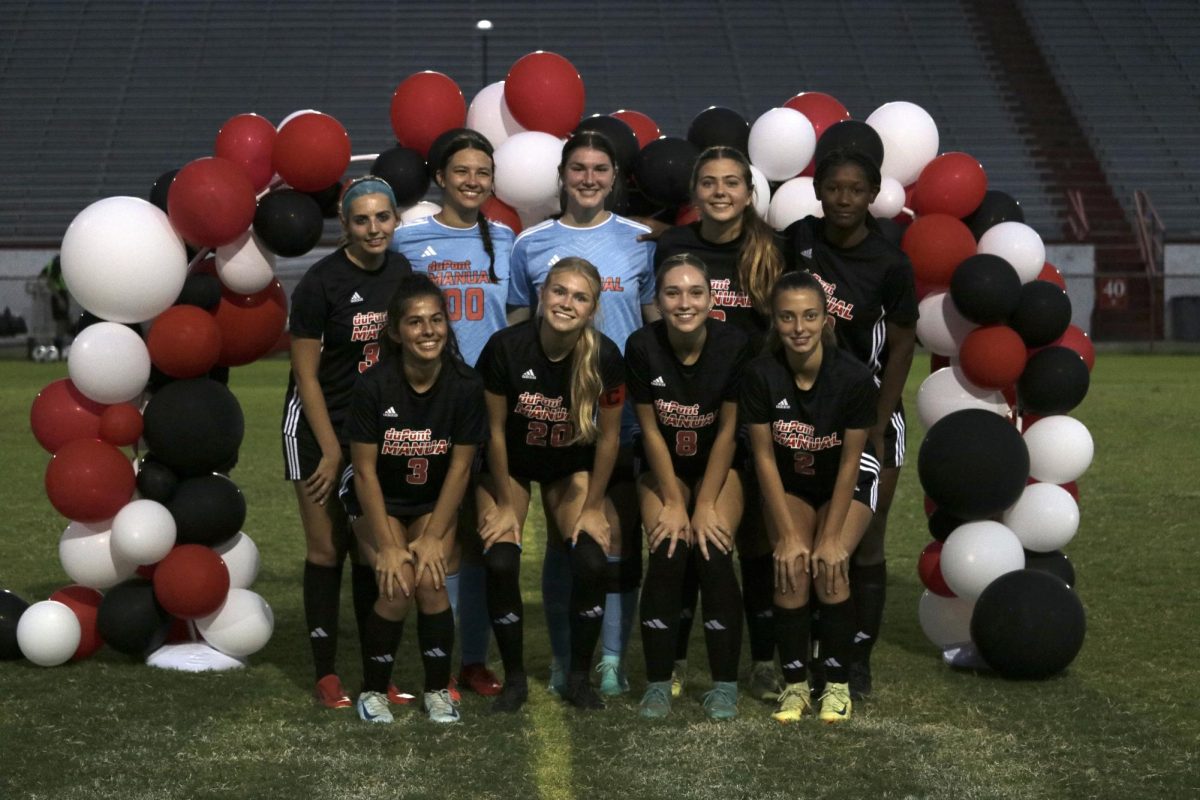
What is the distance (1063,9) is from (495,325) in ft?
103

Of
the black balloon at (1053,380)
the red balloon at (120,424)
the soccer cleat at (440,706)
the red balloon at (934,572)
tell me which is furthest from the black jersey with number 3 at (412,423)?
the black balloon at (1053,380)

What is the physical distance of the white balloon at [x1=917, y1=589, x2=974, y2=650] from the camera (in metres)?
5.65

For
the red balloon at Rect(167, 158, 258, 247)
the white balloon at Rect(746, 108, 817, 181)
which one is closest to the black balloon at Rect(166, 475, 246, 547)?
the red balloon at Rect(167, 158, 258, 247)

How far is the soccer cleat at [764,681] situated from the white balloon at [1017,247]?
5.46 ft

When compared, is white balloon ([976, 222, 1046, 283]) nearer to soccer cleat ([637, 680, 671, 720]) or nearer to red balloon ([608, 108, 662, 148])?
red balloon ([608, 108, 662, 148])

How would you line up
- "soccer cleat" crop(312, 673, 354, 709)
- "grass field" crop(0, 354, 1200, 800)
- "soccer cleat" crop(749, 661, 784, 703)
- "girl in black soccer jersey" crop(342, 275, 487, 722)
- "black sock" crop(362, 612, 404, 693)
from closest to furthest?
"grass field" crop(0, 354, 1200, 800) < "girl in black soccer jersey" crop(342, 275, 487, 722) < "black sock" crop(362, 612, 404, 693) < "soccer cleat" crop(312, 673, 354, 709) < "soccer cleat" crop(749, 661, 784, 703)

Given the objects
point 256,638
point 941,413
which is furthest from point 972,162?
point 256,638

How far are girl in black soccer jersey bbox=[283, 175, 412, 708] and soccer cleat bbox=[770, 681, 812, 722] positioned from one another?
1.38 m

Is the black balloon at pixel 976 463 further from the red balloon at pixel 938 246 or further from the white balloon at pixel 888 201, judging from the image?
the white balloon at pixel 888 201

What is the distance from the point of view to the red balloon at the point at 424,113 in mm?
5742

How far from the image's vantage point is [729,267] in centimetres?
506

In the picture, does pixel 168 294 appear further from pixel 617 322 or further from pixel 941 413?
pixel 941 413

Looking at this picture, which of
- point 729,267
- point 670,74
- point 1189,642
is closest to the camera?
point 729,267

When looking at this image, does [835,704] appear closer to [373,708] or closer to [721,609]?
[721,609]
